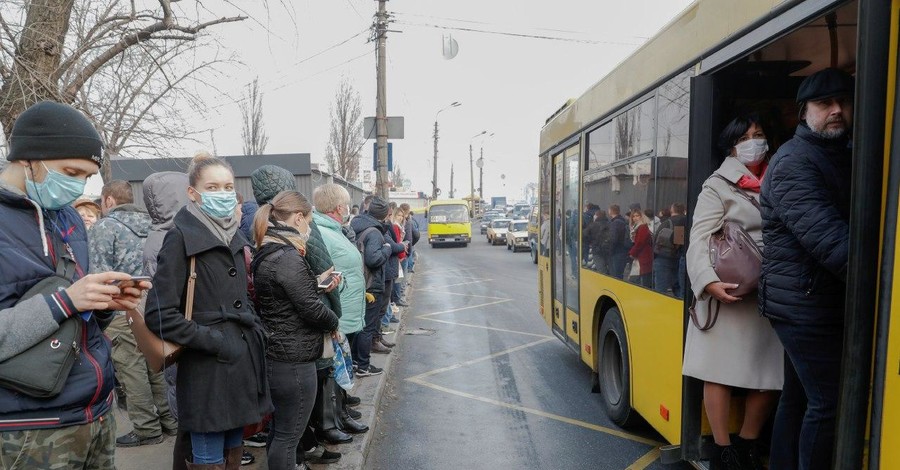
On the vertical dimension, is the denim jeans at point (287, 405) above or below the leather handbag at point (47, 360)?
below

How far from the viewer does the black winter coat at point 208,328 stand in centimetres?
261

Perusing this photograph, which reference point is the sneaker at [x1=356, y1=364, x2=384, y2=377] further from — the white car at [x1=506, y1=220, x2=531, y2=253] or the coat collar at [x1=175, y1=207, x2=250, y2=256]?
the white car at [x1=506, y1=220, x2=531, y2=253]

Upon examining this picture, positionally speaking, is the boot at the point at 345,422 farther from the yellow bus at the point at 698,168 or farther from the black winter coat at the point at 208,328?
the yellow bus at the point at 698,168

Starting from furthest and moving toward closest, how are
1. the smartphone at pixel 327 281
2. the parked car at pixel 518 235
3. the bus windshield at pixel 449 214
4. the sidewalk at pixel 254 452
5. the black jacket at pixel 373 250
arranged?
the bus windshield at pixel 449 214
the parked car at pixel 518 235
the black jacket at pixel 373 250
the sidewalk at pixel 254 452
the smartphone at pixel 327 281

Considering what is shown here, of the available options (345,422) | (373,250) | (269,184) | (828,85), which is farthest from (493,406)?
(828,85)

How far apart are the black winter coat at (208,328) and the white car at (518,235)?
23.9 metres

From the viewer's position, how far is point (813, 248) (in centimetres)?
235

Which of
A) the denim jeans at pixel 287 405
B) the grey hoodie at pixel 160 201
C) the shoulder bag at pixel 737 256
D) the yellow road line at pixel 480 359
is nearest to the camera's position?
the shoulder bag at pixel 737 256

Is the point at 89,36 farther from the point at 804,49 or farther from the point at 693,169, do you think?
the point at 804,49

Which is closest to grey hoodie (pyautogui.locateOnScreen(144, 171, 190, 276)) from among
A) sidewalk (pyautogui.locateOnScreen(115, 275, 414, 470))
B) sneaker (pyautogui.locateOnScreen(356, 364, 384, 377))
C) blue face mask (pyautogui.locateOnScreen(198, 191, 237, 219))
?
blue face mask (pyautogui.locateOnScreen(198, 191, 237, 219))

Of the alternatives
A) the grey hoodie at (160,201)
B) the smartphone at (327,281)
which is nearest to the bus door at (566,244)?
the smartphone at (327,281)

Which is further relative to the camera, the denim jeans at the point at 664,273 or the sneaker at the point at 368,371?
the sneaker at the point at 368,371

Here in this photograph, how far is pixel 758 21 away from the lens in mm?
2807

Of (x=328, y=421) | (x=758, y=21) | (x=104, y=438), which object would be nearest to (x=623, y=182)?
(x=758, y=21)
